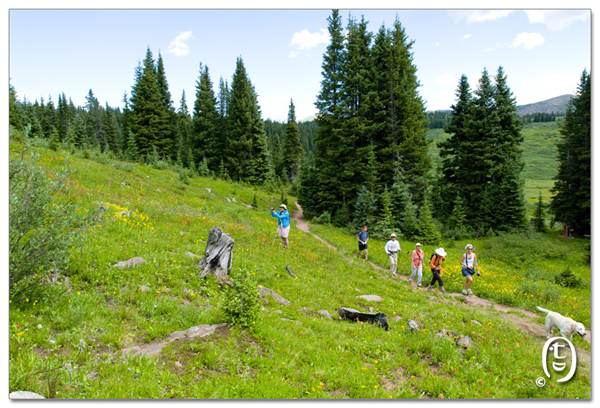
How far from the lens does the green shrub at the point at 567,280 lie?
51.6ft

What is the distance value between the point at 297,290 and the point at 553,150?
189798 mm

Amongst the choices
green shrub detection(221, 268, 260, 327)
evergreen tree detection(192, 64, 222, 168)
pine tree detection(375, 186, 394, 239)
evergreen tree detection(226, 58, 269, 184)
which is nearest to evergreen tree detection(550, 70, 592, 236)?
pine tree detection(375, 186, 394, 239)

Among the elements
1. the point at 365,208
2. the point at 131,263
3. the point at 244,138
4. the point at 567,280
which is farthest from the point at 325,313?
the point at 244,138

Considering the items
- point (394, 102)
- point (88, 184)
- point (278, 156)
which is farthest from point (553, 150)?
point (88, 184)

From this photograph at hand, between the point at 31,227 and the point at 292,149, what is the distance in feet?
195

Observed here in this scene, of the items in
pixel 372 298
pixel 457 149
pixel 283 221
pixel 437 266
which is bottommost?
pixel 372 298

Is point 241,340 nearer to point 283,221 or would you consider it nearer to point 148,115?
point 283,221

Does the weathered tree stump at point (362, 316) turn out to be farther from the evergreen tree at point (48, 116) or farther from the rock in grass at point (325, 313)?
the evergreen tree at point (48, 116)

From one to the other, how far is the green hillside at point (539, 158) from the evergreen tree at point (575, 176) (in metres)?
49.8

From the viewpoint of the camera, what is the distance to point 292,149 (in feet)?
210

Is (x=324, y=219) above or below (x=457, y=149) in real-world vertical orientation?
below

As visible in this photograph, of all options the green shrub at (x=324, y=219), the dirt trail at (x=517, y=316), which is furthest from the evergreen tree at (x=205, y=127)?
the dirt trail at (x=517, y=316)

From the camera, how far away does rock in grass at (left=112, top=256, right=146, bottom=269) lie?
8297mm

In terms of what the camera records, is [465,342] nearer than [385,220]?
Yes
